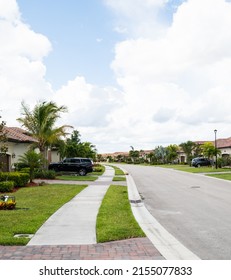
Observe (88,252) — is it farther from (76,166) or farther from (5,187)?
(76,166)

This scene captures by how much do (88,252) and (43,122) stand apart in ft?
83.7

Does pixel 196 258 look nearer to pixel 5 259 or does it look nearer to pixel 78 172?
pixel 5 259

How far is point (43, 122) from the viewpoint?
104 feet

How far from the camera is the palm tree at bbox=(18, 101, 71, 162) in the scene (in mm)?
31719

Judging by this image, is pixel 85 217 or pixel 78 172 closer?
pixel 85 217

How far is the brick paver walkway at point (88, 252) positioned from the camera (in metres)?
6.68

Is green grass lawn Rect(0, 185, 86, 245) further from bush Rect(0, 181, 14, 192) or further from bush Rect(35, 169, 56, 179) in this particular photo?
bush Rect(35, 169, 56, 179)

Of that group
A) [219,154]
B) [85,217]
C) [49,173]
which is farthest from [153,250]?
[219,154]

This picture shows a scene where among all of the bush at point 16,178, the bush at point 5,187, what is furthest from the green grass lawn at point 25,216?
the bush at point 16,178

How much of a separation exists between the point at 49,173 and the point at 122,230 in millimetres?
21210

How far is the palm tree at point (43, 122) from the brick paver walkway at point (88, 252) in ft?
80.9

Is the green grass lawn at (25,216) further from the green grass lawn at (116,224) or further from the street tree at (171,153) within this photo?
the street tree at (171,153)

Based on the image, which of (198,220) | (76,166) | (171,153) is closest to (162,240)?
(198,220)

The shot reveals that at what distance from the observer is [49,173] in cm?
2941
